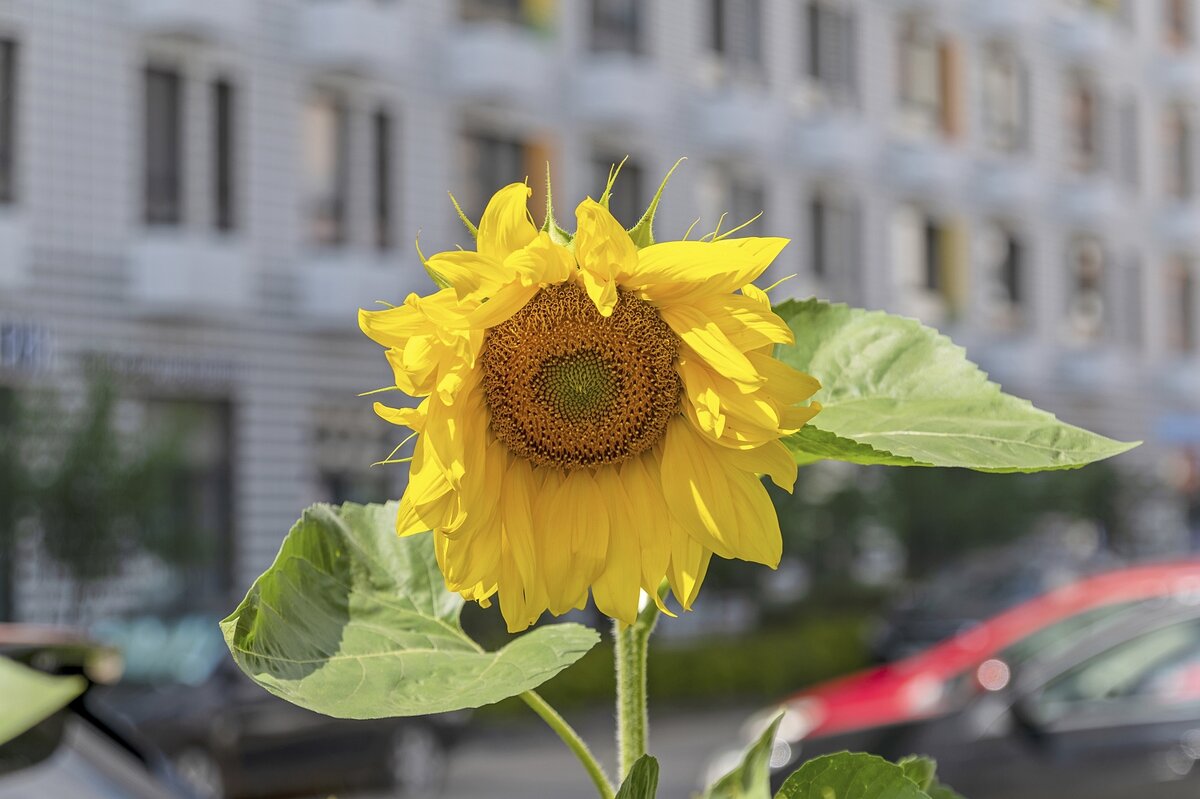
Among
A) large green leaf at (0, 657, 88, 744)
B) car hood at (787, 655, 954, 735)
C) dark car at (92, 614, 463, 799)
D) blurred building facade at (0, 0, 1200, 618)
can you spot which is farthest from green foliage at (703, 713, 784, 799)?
blurred building facade at (0, 0, 1200, 618)

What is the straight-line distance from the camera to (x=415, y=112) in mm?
19891

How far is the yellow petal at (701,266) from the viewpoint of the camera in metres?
0.66

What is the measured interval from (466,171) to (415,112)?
1044mm

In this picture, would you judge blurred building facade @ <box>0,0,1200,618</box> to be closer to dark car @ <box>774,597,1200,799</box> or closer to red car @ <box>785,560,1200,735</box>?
red car @ <box>785,560,1200,735</box>

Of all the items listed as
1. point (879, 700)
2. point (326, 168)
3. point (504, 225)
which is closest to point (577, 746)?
point (504, 225)

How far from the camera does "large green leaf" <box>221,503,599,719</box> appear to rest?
639 mm

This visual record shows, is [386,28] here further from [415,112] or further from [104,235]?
[104,235]

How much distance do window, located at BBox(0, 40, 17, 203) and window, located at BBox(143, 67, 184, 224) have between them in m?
1.48

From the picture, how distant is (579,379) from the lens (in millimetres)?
708

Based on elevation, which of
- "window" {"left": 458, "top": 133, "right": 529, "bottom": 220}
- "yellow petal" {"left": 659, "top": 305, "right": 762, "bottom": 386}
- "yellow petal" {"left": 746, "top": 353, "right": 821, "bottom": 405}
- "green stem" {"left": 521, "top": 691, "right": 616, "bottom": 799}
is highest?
"window" {"left": 458, "top": 133, "right": 529, "bottom": 220}

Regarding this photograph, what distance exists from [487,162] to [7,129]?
20.4 ft

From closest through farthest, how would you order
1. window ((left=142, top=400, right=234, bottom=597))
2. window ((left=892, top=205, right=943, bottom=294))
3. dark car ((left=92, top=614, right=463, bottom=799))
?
dark car ((left=92, top=614, right=463, bottom=799)), window ((left=142, top=400, right=234, bottom=597)), window ((left=892, top=205, right=943, bottom=294))

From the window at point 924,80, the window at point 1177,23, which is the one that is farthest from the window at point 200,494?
the window at point 1177,23

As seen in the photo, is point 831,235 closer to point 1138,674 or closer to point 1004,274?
point 1004,274
